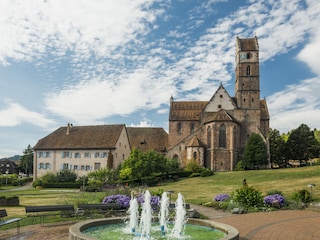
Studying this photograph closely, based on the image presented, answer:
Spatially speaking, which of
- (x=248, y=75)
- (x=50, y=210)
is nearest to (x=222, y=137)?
(x=248, y=75)

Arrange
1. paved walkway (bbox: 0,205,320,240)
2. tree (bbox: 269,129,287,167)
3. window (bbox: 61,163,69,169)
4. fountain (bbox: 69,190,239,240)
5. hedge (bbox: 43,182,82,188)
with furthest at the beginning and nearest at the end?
tree (bbox: 269,129,287,167)
window (bbox: 61,163,69,169)
hedge (bbox: 43,182,82,188)
paved walkway (bbox: 0,205,320,240)
fountain (bbox: 69,190,239,240)

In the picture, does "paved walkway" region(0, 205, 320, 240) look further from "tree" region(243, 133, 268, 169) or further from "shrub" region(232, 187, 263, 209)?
"tree" region(243, 133, 268, 169)

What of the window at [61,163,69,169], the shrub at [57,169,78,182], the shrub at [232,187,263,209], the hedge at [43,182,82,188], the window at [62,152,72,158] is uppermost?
the window at [62,152,72,158]

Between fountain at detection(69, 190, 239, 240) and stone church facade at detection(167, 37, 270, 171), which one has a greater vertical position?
stone church facade at detection(167, 37, 270, 171)

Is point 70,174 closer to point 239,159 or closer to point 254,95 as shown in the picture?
point 239,159

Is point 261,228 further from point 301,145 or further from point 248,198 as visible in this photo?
point 301,145

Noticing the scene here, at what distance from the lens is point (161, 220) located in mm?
13703

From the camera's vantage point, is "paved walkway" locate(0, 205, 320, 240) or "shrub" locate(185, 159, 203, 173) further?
"shrub" locate(185, 159, 203, 173)

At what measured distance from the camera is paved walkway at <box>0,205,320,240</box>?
1188 centimetres

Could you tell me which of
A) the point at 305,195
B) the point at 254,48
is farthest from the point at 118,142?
the point at 305,195

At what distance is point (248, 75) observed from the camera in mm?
65062

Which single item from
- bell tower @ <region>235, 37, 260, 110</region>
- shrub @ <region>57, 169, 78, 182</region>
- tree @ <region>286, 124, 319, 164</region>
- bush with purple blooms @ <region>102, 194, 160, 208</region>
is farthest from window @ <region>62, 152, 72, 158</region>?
tree @ <region>286, 124, 319, 164</region>

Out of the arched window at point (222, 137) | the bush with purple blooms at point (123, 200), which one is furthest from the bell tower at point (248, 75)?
the bush with purple blooms at point (123, 200)

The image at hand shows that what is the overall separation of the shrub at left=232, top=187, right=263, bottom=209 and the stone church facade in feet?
126
